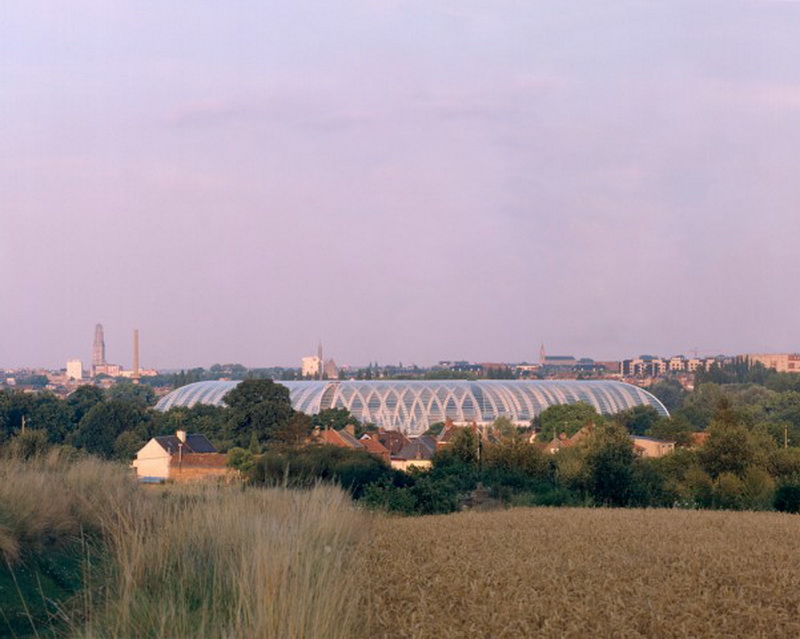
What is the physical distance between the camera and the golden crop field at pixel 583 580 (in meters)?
7.01

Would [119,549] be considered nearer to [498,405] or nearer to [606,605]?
[606,605]

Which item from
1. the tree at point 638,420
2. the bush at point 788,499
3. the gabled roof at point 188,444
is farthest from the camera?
the tree at point 638,420

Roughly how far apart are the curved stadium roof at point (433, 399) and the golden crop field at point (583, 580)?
84.6 metres

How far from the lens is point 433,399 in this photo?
344ft

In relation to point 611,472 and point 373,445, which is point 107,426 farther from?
point 611,472

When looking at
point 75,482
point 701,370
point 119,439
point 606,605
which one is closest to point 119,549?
point 606,605

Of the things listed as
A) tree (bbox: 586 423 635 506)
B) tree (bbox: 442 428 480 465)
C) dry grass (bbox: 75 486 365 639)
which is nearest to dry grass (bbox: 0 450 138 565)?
dry grass (bbox: 75 486 365 639)

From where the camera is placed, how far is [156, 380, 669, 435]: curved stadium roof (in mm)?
101188

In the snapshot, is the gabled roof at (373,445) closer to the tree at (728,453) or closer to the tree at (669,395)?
the tree at (728,453)

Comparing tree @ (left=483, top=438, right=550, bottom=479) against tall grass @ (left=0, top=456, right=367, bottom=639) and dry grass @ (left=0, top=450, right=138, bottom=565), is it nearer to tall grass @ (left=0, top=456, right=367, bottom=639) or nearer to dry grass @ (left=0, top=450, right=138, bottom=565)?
tall grass @ (left=0, top=456, right=367, bottom=639)

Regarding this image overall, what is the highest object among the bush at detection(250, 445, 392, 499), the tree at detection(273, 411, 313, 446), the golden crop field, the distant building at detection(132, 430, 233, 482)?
the golden crop field

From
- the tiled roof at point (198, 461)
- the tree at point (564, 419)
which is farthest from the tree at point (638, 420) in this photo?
the tiled roof at point (198, 461)

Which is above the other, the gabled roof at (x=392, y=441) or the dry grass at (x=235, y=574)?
the dry grass at (x=235, y=574)

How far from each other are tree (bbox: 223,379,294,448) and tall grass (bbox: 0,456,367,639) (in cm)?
4742
